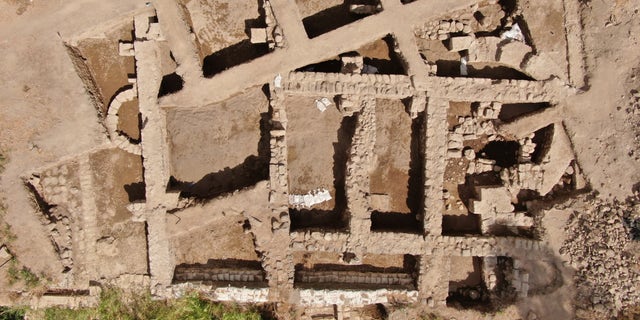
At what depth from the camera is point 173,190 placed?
23.8 feet

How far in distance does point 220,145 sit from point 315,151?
5.26 feet

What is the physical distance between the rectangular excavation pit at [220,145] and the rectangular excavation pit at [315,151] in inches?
18.8

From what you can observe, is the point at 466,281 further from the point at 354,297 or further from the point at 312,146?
the point at 312,146

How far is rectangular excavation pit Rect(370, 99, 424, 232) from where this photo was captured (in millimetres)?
7461

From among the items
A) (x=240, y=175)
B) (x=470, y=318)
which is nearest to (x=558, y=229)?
(x=470, y=318)

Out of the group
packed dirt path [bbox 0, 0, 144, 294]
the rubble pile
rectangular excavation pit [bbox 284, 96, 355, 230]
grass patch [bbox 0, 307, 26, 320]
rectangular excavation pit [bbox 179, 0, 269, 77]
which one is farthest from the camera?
grass patch [bbox 0, 307, 26, 320]

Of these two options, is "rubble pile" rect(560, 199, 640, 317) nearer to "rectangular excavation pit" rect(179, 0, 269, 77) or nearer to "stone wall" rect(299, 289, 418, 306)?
"stone wall" rect(299, 289, 418, 306)

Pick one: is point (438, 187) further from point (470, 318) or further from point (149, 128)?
point (149, 128)

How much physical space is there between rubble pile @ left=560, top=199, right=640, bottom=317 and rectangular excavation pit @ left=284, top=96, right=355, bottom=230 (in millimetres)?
3940

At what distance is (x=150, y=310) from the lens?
7.48m

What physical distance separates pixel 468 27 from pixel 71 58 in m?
6.45

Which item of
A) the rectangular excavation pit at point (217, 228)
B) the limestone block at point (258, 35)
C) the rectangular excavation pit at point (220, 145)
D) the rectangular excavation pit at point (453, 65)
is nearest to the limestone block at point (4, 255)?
the rectangular excavation pit at point (217, 228)

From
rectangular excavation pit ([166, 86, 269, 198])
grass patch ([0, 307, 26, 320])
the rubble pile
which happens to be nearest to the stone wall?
rectangular excavation pit ([166, 86, 269, 198])

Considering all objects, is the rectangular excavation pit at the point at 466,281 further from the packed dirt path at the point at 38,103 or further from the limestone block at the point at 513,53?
the packed dirt path at the point at 38,103
